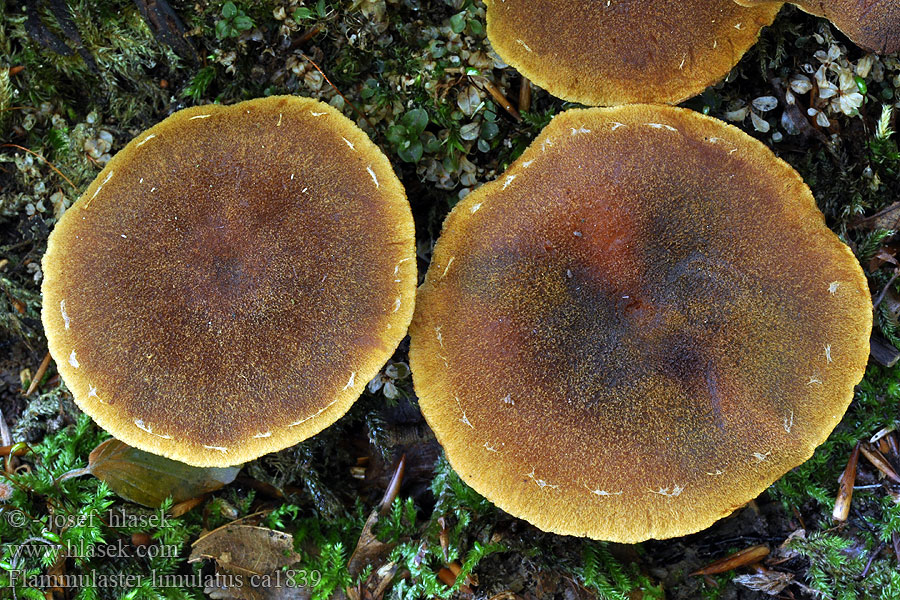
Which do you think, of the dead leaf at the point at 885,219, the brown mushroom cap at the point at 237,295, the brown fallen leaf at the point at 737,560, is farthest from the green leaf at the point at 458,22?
the brown fallen leaf at the point at 737,560

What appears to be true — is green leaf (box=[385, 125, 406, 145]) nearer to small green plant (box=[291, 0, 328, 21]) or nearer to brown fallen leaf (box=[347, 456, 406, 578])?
small green plant (box=[291, 0, 328, 21])

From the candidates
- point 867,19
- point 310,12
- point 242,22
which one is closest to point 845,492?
point 867,19

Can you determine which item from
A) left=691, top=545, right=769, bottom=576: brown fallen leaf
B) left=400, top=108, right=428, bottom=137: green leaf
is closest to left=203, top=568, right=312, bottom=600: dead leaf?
left=691, top=545, right=769, bottom=576: brown fallen leaf

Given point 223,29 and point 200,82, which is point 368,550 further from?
point 223,29

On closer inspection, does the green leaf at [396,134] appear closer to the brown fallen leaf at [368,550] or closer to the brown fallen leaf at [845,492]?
the brown fallen leaf at [368,550]

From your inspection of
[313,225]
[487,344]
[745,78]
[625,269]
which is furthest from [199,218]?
[745,78]

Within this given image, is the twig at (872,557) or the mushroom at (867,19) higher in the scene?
the mushroom at (867,19)

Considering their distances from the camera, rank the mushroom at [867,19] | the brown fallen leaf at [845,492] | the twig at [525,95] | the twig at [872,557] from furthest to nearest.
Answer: the twig at [525,95] < the brown fallen leaf at [845,492] < the twig at [872,557] < the mushroom at [867,19]

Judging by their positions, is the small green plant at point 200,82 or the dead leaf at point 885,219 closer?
the dead leaf at point 885,219

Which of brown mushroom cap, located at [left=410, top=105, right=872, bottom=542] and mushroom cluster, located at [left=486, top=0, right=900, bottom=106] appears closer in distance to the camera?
brown mushroom cap, located at [left=410, top=105, right=872, bottom=542]
